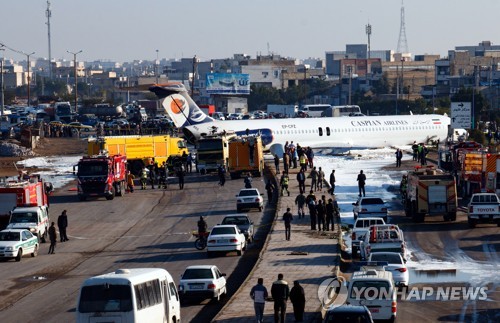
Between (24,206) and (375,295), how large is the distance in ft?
75.9

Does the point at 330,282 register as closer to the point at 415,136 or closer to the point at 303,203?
the point at 303,203

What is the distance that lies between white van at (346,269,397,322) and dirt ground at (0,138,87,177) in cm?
5753

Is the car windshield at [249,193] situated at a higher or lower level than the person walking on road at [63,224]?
higher

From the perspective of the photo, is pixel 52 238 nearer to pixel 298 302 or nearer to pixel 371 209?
pixel 371 209

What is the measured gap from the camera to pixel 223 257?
121ft

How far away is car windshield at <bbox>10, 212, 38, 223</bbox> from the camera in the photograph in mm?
41844

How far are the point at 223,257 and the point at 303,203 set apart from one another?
10.0 metres

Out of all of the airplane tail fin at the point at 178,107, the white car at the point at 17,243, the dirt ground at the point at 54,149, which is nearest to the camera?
the white car at the point at 17,243

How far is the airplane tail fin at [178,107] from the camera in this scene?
8169 centimetres

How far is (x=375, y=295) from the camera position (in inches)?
942

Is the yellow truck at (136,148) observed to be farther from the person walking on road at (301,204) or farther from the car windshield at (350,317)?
the car windshield at (350,317)

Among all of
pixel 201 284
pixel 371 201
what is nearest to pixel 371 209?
pixel 371 201

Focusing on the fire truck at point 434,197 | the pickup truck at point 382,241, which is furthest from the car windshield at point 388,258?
the fire truck at point 434,197

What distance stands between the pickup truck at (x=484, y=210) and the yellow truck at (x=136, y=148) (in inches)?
1198
